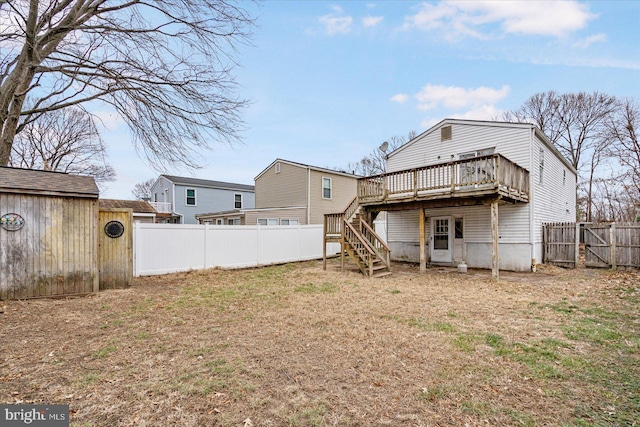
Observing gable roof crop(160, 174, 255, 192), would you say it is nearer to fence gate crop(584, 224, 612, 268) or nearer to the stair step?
the stair step

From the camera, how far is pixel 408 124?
3014cm

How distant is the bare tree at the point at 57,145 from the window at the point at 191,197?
6.62m

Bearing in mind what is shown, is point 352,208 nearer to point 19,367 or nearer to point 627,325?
point 627,325

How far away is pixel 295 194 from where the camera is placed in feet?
63.2

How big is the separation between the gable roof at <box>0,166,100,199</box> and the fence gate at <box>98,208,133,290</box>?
0.70 metres

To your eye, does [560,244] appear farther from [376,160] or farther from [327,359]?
[376,160]

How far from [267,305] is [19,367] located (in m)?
3.80

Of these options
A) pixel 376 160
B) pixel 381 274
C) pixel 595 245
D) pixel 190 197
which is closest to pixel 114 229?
Result: pixel 381 274

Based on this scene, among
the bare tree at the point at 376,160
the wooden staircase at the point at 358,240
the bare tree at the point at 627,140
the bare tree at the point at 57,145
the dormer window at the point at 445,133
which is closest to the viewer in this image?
the wooden staircase at the point at 358,240

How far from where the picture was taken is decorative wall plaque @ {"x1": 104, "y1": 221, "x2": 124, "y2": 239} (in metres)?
7.57

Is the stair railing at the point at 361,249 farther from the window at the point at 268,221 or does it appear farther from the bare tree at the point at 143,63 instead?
the window at the point at 268,221

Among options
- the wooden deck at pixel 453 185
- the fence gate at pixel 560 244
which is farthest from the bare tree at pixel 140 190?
the fence gate at pixel 560 244

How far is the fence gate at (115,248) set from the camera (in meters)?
7.54

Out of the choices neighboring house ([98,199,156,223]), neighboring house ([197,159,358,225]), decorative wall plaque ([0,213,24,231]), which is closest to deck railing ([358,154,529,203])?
neighboring house ([197,159,358,225])
